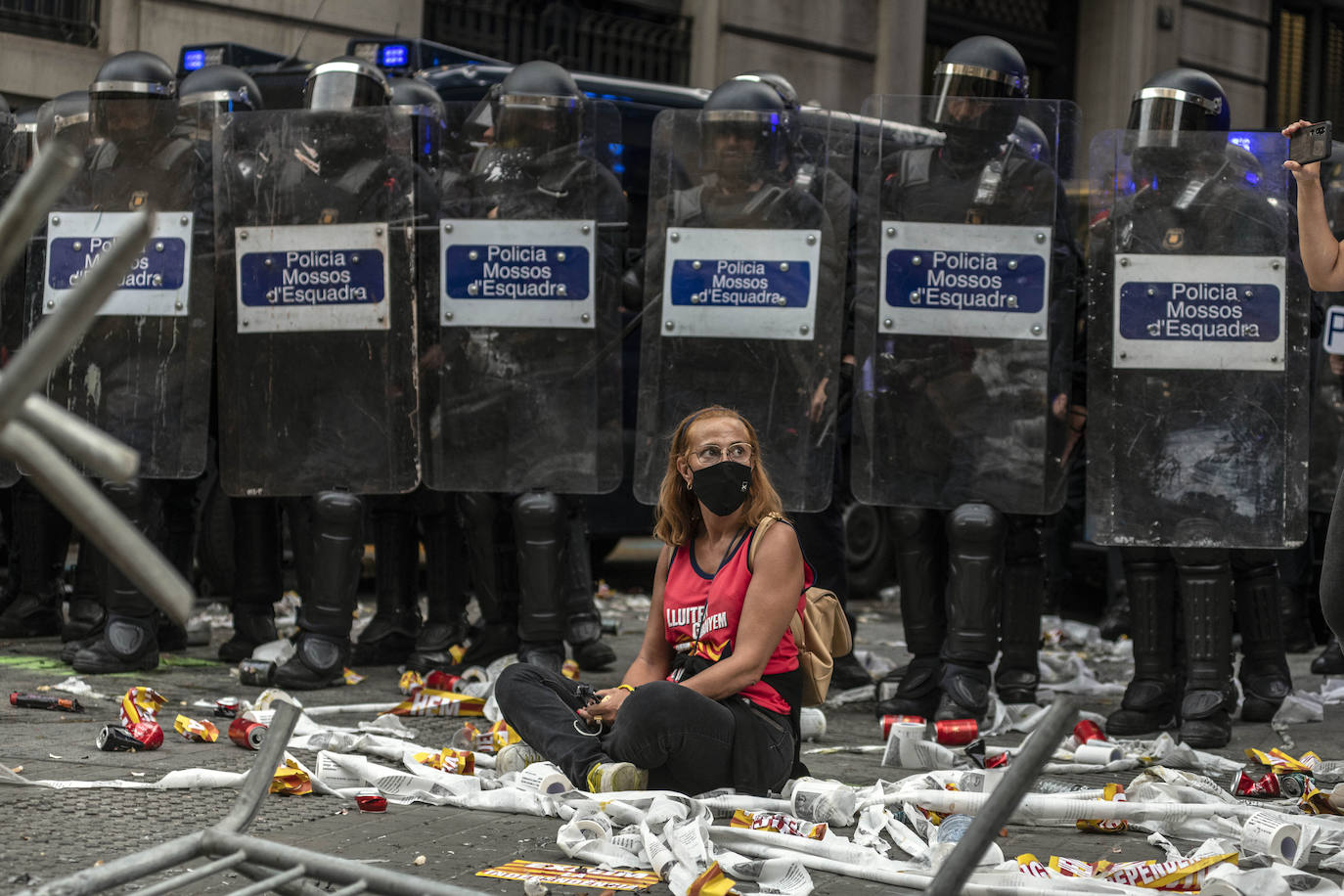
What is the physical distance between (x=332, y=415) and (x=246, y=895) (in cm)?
345

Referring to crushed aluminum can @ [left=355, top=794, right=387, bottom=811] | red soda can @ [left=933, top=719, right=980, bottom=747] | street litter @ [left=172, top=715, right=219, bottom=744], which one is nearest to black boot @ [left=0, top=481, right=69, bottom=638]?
street litter @ [left=172, top=715, right=219, bottom=744]

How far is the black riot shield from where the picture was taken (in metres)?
5.76

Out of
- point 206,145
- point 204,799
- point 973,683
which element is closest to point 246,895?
point 204,799

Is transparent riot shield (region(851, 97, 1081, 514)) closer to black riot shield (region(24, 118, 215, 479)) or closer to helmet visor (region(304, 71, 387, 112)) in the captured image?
helmet visor (region(304, 71, 387, 112))

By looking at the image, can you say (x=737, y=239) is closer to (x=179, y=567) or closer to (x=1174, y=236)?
(x=1174, y=236)

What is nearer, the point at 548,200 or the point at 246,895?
the point at 246,895

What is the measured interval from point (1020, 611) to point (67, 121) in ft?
12.1

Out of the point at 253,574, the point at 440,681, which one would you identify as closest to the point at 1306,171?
the point at 440,681

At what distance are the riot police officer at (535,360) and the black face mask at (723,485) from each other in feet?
5.51

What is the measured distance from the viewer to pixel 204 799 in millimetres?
3799

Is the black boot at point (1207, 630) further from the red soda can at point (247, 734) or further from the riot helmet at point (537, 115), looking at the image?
the red soda can at point (247, 734)

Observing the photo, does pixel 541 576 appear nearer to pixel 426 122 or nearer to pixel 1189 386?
pixel 426 122

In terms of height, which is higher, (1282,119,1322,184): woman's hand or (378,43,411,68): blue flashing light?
(378,43,411,68): blue flashing light

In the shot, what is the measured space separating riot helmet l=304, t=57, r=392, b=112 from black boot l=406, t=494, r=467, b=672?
4.74 ft
